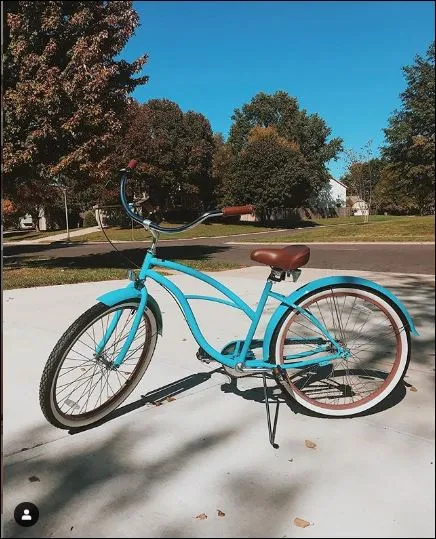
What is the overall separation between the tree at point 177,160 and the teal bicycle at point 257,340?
27 centimetres

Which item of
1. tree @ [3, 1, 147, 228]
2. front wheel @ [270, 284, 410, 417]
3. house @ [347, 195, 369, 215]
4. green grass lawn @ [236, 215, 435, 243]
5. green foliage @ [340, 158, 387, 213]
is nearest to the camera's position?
green foliage @ [340, 158, 387, 213]

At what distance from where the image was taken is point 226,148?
8.50ft

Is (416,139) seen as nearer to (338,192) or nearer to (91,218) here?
(338,192)

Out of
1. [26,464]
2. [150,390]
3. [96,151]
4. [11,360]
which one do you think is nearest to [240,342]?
[150,390]

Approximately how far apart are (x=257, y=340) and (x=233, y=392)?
20.3 inches

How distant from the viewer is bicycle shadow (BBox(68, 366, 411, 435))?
268cm

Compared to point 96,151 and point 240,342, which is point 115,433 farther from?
point 96,151

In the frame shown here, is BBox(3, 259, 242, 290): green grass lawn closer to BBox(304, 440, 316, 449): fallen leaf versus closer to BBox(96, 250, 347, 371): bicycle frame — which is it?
BBox(96, 250, 347, 371): bicycle frame

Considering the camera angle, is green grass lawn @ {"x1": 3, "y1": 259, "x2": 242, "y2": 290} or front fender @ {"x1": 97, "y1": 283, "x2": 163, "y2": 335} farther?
green grass lawn @ {"x1": 3, "y1": 259, "x2": 242, "y2": 290}

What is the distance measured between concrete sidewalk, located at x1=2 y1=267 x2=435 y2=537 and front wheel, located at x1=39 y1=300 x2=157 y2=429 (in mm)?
123

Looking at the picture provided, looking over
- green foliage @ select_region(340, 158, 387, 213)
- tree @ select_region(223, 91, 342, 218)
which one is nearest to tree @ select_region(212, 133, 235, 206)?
tree @ select_region(223, 91, 342, 218)

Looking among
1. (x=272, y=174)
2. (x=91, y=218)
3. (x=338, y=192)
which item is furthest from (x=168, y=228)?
(x=91, y=218)

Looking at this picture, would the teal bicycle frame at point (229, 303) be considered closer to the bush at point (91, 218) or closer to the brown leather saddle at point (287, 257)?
the brown leather saddle at point (287, 257)

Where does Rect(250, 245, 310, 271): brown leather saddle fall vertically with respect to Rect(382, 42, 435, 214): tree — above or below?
below
